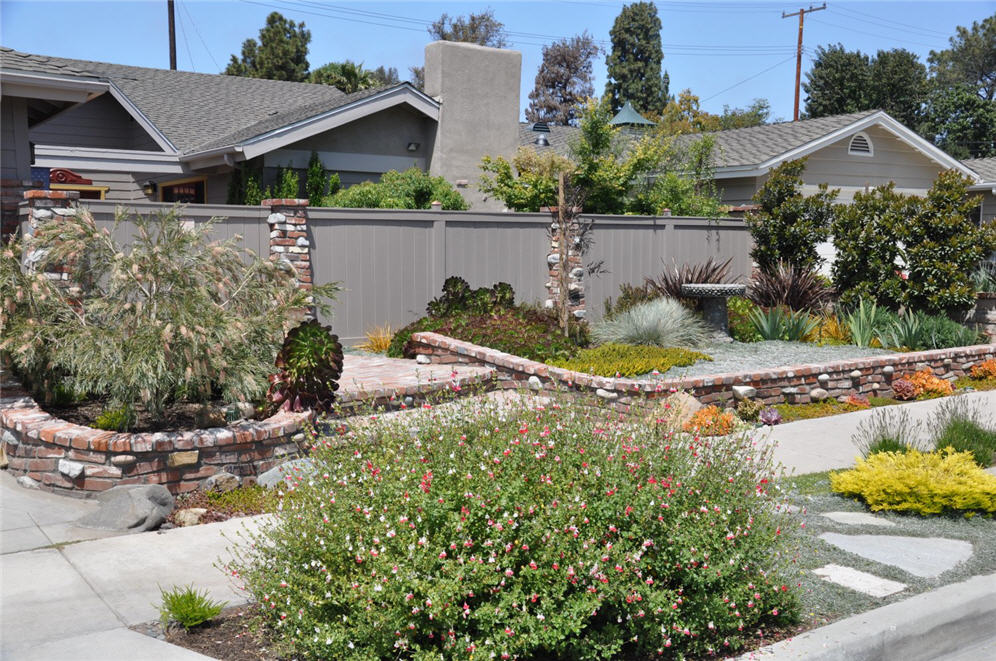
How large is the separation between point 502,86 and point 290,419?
42.3 ft

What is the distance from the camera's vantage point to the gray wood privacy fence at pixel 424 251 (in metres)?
12.1

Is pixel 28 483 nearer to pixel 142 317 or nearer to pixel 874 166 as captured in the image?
pixel 142 317

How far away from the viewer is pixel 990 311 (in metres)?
14.3

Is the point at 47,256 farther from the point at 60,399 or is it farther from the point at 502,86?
the point at 502,86

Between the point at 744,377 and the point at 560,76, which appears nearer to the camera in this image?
the point at 744,377

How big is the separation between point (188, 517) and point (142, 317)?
1714 millimetres

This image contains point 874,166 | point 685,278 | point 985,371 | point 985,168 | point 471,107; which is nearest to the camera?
point 985,371

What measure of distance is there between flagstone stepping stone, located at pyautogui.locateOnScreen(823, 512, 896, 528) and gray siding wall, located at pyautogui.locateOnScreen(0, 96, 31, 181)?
952 centimetres

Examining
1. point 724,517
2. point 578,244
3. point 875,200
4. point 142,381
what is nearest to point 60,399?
point 142,381

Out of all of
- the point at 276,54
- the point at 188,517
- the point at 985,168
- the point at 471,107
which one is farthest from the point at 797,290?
the point at 276,54

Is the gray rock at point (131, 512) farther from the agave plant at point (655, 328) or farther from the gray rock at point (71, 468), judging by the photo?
the agave plant at point (655, 328)

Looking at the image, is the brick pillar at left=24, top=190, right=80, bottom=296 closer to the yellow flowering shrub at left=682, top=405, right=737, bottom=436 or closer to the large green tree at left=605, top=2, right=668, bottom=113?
the yellow flowering shrub at left=682, top=405, right=737, bottom=436

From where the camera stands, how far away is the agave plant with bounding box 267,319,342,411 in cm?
773

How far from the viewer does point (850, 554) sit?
549cm
